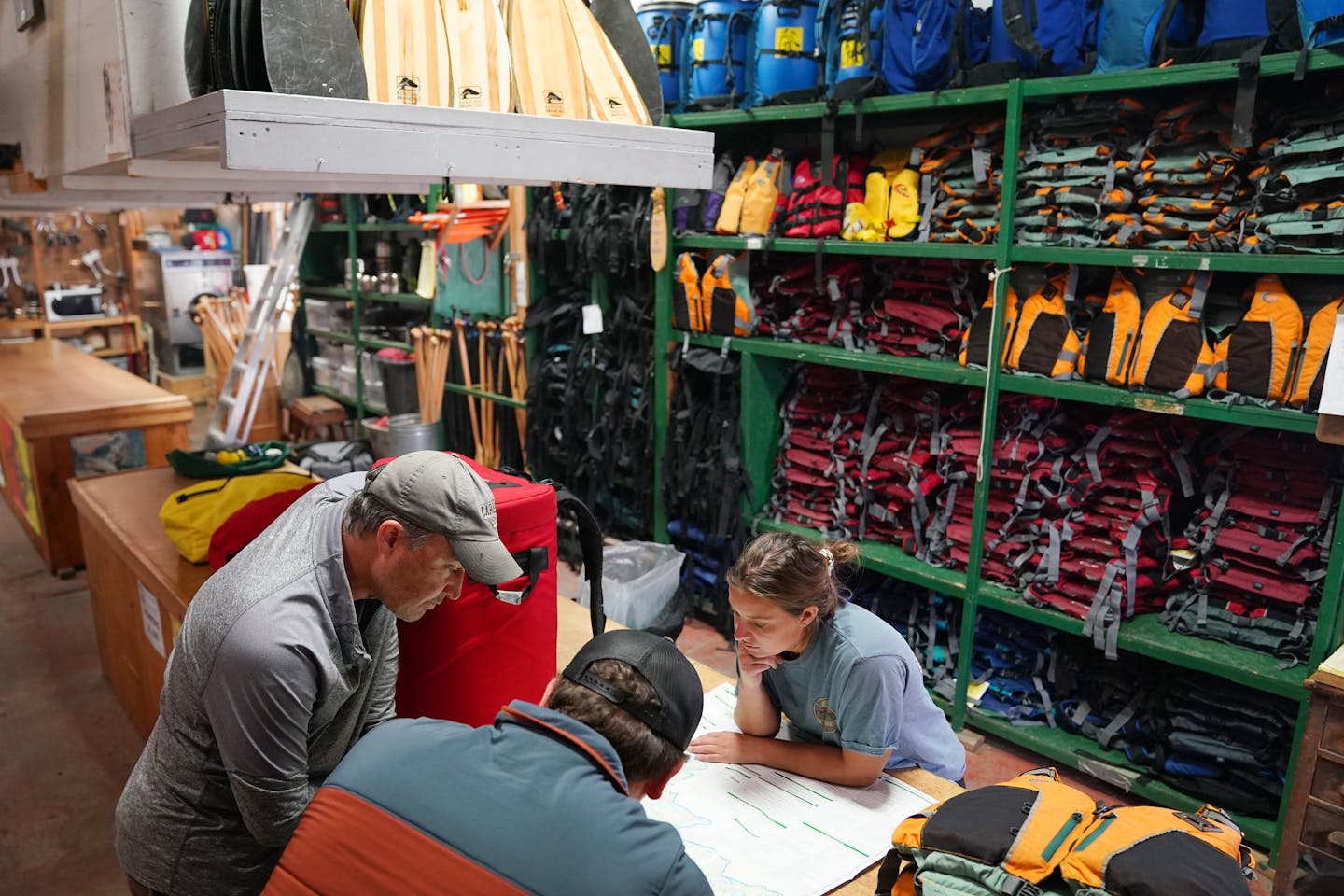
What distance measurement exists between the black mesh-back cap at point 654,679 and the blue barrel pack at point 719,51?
3.49 meters

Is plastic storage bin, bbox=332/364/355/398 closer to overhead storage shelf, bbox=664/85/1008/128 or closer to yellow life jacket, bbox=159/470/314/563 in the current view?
overhead storage shelf, bbox=664/85/1008/128

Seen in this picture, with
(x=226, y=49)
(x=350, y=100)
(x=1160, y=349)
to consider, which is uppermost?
(x=226, y=49)

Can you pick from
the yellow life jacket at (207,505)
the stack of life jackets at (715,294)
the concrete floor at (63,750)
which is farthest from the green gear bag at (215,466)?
the stack of life jackets at (715,294)

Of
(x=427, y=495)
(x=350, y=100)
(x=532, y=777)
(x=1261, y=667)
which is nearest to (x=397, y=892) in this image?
(x=532, y=777)

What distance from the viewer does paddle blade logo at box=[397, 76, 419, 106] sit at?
1719 millimetres

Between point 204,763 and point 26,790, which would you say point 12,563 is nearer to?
point 26,790

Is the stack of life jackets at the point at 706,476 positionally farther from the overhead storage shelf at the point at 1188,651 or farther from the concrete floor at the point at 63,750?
the overhead storage shelf at the point at 1188,651

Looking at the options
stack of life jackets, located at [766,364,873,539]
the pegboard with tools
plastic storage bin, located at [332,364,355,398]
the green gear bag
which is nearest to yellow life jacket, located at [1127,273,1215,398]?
stack of life jackets, located at [766,364,873,539]

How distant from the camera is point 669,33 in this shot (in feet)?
14.4

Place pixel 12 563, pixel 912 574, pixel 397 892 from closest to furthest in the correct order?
pixel 397 892 → pixel 912 574 → pixel 12 563

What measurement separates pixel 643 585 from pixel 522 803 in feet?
10.00

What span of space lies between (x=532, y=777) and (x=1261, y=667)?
283cm

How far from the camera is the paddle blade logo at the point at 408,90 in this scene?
5.64 ft

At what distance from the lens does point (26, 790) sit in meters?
3.30
